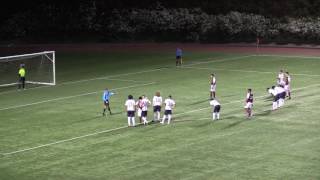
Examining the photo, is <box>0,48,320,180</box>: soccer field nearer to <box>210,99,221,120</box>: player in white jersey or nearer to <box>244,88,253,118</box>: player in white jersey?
<box>210,99,221,120</box>: player in white jersey

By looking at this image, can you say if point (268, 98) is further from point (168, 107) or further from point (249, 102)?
point (168, 107)

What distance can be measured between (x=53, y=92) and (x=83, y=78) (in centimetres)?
676

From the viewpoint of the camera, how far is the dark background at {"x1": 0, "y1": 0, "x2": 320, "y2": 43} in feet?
261

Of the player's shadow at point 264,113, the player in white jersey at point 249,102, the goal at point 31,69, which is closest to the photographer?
the player in white jersey at point 249,102

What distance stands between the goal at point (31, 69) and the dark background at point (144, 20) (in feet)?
64.2

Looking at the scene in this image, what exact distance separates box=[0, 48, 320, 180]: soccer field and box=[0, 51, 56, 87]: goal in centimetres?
123

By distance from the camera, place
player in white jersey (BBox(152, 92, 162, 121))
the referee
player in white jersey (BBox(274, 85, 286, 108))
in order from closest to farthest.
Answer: player in white jersey (BBox(152, 92, 162, 121))
player in white jersey (BBox(274, 85, 286, 108))
the referee

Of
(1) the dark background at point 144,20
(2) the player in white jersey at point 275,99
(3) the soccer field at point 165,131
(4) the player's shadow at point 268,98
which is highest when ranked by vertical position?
(1) the dark background at point 144,20

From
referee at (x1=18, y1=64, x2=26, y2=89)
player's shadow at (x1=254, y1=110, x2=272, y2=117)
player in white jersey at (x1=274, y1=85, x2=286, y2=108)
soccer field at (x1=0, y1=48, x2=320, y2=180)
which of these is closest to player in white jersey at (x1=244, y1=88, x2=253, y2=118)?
soccer field at (x1=0, y1=48, x2=320, y2=180)

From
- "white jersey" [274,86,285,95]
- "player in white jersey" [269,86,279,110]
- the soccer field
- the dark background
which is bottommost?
the soccer field

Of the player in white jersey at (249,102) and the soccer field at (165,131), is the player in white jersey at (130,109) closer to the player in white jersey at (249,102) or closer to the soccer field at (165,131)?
the soccer field at (165,131)

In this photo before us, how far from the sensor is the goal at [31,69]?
5566cm

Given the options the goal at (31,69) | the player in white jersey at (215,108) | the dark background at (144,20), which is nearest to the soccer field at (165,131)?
the player in white jersey at (215,108)

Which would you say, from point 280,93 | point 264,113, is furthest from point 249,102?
point 280,93
